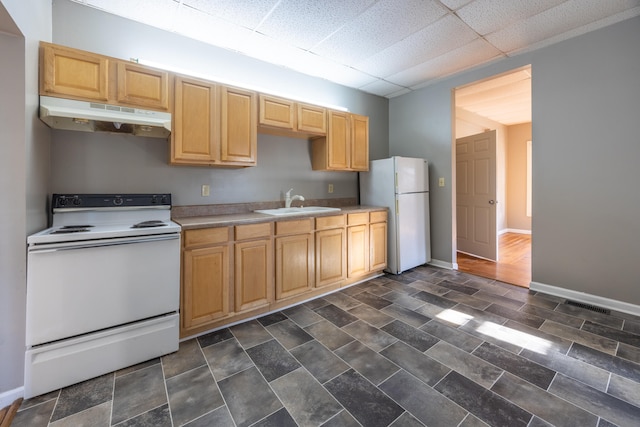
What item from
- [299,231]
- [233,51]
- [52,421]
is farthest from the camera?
[233,51]

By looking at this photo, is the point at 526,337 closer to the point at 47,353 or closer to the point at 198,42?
the point at 47,353

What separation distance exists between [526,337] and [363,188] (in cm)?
256

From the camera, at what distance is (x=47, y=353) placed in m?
1.57

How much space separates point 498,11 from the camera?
235cm

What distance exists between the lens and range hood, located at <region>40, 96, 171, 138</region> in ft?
5.88

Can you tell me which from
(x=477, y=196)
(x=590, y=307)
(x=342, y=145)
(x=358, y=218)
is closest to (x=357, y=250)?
(x=358, y=218)

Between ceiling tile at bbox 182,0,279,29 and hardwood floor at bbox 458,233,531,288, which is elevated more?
ceiling tile at bbox 182,0,279,29

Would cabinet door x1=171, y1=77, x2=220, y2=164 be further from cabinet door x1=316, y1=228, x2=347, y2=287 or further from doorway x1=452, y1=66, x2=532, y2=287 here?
doorway x1=452, y1=66, x2=532, y2=287

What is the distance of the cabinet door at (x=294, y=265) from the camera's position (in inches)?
103

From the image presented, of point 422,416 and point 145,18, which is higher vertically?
point 145,18

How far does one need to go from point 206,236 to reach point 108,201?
84cm

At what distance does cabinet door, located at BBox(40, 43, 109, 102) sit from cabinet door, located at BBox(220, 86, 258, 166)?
0.87 meters

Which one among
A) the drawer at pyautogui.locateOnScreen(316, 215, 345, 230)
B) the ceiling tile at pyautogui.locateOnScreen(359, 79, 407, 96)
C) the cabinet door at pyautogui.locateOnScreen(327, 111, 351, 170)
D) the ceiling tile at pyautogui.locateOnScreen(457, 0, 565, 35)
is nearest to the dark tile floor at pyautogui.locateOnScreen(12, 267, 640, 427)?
the drawer at pyautogui.locateOnScreen(316, 215, 345, 230)

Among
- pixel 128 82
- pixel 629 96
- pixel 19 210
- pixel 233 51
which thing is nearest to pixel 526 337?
pixel 629 96
